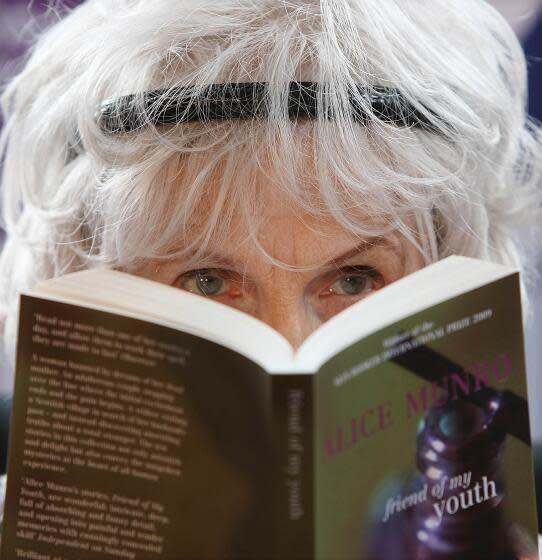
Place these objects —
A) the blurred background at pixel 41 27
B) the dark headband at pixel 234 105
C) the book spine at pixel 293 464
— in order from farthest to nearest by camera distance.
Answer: the blurred background at pixel 41 27 < the dark headband at pixel 234 105 < the book spine at pixel 293 464

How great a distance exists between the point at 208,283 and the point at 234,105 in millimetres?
229

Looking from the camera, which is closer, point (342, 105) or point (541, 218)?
point (342, 105)

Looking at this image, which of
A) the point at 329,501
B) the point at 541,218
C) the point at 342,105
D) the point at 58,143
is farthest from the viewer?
the point at 541,218

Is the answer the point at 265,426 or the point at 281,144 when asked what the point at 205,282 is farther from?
the point at 265,426

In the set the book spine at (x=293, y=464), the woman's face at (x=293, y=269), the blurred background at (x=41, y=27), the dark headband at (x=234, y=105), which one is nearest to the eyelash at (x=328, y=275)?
the woman's face at (x=293, y=269)

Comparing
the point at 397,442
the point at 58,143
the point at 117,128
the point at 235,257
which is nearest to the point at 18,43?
the point at 58,143

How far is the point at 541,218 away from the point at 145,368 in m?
0.84

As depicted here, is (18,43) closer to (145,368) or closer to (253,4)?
(253,4)

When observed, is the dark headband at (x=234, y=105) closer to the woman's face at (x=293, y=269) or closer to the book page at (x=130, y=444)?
the woman's face at (x=293, y=269)

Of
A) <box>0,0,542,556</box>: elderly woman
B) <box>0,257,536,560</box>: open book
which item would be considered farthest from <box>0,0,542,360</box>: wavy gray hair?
<box>0,257,536,560</box>: open book

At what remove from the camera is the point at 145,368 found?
2.48 ft

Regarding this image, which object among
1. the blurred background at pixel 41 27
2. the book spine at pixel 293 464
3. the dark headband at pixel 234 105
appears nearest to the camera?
the book spine at pixel 293 464

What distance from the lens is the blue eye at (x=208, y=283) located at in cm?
103

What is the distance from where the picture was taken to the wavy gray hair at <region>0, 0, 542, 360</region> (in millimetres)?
944
